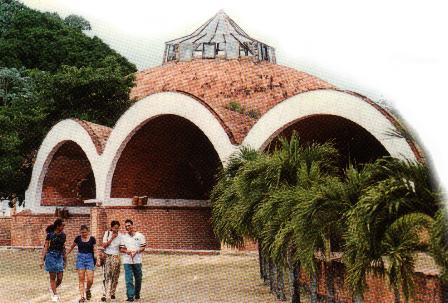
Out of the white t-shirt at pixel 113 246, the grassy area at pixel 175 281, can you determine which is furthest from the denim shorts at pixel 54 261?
the grassy area at pixel 175 281

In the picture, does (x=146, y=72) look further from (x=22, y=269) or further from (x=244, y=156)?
(x=244, y=156)

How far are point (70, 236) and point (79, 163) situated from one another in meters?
2.81

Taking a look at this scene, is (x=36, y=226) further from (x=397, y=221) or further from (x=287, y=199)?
(x=397, y=221)

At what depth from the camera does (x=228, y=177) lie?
1099 cm

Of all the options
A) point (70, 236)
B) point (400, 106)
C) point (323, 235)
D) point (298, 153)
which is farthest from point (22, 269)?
point (400, 106)

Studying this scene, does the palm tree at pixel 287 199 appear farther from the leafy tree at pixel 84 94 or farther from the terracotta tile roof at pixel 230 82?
the terracotta tile roof at pixel 230 82

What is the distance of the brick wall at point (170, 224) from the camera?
19.0 metres

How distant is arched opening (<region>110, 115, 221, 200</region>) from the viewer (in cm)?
1923

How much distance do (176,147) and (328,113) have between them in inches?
277

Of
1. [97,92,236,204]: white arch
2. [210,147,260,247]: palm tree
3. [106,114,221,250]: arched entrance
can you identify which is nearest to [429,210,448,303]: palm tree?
[210,147,260,247]: palm tree

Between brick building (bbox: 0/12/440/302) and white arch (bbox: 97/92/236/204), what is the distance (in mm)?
30

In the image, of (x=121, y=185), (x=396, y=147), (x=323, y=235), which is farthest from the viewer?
(x=121, y=185)

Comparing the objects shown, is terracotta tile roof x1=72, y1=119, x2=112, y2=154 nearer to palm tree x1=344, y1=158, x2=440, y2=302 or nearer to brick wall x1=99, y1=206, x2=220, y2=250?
brick wall x1=99, y1=206, x2=220, y2=250

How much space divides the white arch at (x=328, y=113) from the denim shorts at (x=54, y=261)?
754 centimetres
